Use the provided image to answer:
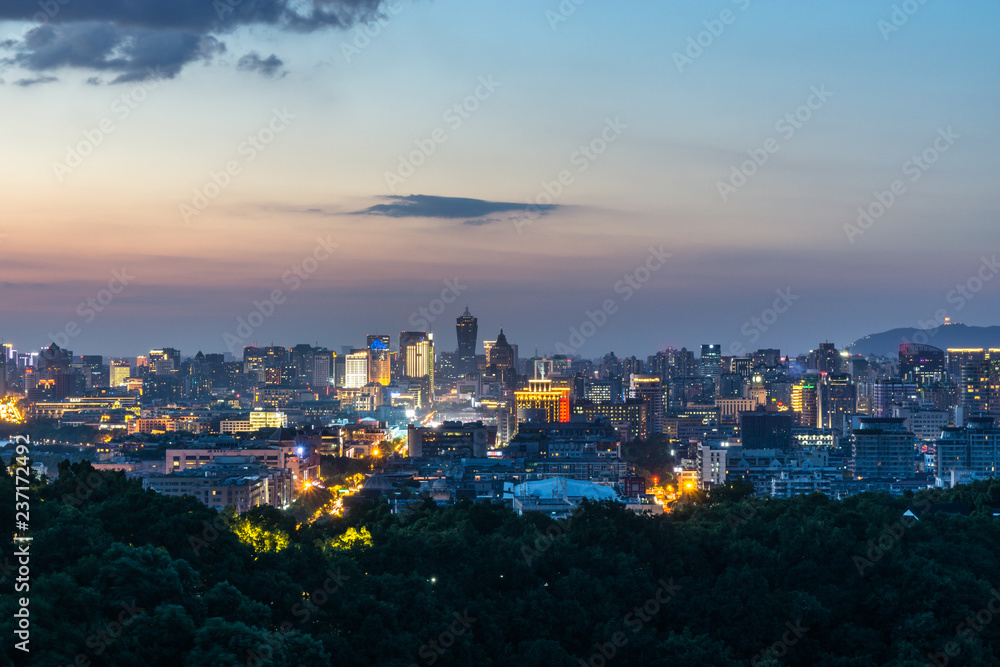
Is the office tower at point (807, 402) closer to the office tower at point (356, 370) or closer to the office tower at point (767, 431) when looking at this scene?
the office tower at point (767, 431)

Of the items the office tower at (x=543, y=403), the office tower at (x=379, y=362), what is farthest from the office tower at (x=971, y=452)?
the office tower at (x=379, y=362)

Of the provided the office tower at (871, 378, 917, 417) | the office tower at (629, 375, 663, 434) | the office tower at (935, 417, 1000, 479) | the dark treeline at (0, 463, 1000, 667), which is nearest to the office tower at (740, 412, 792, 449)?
the office tower at (935, 417, 1000, 479)

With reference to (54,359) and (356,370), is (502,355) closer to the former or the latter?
(356,370)

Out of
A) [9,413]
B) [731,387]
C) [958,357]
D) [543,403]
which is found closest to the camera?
[543,403]

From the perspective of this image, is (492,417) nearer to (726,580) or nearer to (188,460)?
(188,460)

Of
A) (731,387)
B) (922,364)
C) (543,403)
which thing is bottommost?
(543,403)

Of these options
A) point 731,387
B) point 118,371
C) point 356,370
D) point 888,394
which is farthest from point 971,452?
point 118,371

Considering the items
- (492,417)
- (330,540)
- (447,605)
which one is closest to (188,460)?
(330,540)

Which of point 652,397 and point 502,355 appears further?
point 502,355

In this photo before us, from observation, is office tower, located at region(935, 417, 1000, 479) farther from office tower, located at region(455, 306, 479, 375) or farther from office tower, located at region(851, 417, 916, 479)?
office tower, located at region(455, 306, 479, 375)
